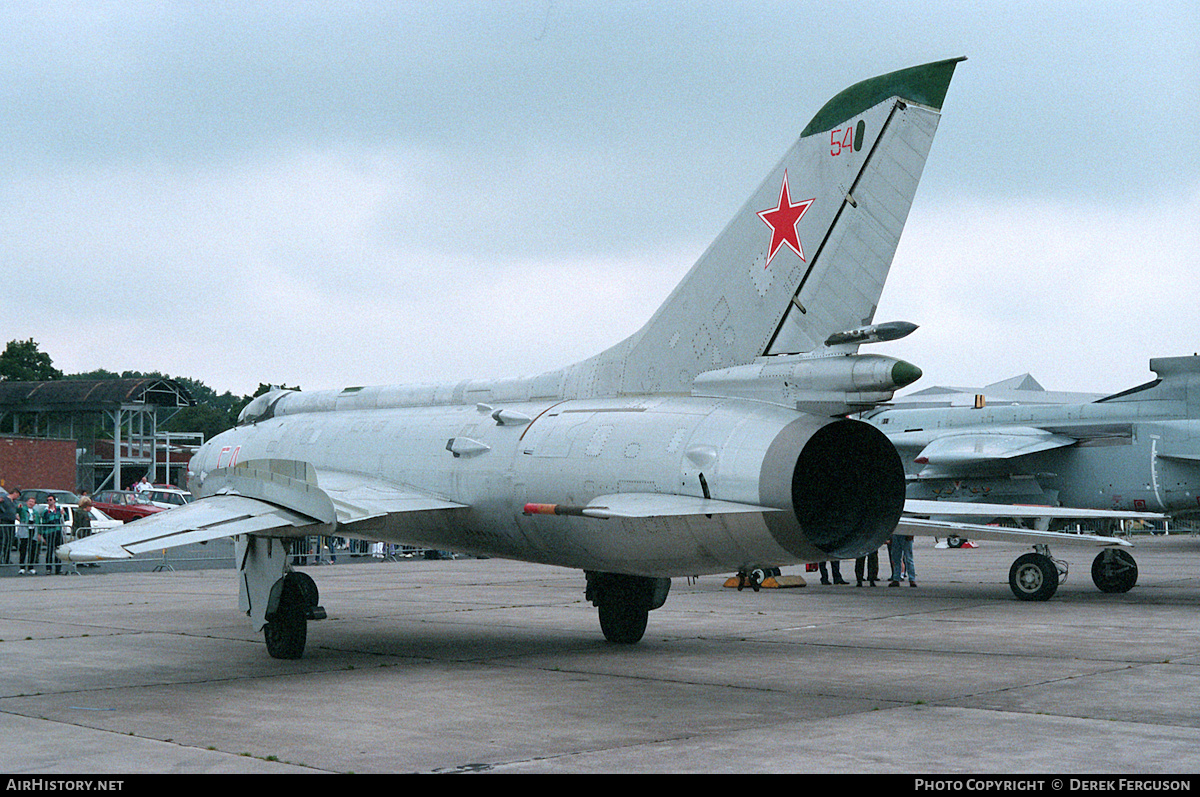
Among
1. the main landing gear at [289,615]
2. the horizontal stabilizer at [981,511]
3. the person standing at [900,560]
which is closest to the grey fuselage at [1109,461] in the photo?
the person standing at [900,560]

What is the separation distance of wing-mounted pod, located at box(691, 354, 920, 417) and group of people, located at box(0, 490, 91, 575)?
19.8 metres

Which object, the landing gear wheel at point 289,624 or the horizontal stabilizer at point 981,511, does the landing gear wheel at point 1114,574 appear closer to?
the horizontal stabilizer at point 981,511

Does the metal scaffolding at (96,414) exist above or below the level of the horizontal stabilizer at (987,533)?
above

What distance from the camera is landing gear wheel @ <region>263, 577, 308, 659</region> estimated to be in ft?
37.6

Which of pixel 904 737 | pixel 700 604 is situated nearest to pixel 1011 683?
pixel 904 737

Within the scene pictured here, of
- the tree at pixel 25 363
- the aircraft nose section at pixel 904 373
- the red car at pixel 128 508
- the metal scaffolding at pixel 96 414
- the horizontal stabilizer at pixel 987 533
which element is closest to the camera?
the aircraft nose section at pixel 904 373

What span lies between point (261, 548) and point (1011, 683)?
277 inches

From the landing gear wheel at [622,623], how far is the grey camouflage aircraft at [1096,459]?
8.24 metres

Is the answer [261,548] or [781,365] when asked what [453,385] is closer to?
[261,548]

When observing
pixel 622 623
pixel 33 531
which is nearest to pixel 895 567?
pixel 622 623

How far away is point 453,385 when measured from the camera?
44.1 ft

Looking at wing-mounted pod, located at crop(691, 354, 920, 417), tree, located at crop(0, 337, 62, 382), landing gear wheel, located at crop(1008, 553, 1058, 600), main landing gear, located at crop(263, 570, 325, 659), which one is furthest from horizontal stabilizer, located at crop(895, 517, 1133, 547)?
tree, located at crop(0, 337, 62, 382)

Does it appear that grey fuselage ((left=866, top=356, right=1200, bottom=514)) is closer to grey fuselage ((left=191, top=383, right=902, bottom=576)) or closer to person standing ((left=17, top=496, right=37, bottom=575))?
grey fuselage ((left=191, top=383, right=902, bottom=576))

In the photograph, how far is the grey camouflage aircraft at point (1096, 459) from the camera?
64.5 feet
